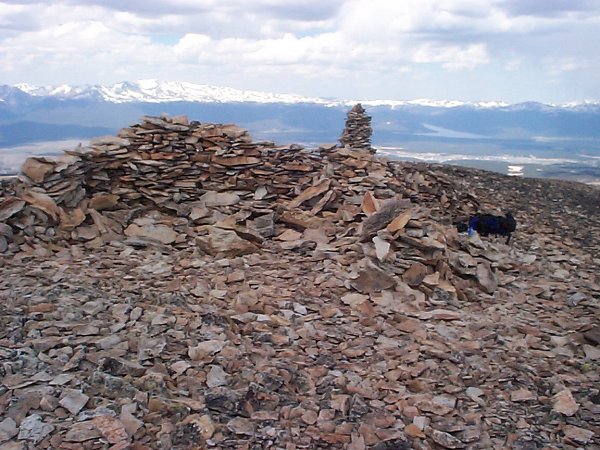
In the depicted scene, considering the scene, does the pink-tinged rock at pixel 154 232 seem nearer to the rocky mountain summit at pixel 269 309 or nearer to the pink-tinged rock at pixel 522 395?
the rocky mountain summit at pixel 269 309

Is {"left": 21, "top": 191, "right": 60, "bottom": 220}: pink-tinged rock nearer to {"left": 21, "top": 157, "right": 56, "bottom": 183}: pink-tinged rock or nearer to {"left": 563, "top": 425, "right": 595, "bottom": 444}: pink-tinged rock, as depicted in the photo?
{"left": 21, "top": 157, "right": 56, "bottom": 183}: pink-tinged rock

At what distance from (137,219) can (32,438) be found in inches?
237

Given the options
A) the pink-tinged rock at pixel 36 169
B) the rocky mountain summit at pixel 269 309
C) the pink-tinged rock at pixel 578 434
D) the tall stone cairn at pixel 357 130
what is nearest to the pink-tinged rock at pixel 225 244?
the rocky mountain summit at pixel 269 309

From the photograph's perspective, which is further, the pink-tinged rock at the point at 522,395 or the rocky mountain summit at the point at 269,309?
the pink-tinged rock at the point at 522,395

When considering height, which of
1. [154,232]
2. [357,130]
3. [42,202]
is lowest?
[154,232]

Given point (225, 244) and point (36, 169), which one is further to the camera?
point (36, 169)

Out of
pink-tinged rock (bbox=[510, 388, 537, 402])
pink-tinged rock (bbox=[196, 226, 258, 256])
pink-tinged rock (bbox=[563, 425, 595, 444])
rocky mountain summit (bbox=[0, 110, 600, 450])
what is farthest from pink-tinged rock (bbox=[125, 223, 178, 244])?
pink-tinged rock (bbox=[563, 425, 595, 444])

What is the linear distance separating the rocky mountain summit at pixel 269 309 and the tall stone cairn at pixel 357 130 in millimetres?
10327

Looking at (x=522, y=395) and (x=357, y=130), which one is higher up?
(x=357, y=130)

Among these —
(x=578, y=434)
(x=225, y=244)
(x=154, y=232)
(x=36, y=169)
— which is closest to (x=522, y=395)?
(x=578, y=434)

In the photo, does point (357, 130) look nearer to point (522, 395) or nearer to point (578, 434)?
point (522, 395)

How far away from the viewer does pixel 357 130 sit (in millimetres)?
22422

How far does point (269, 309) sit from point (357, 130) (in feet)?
54.8

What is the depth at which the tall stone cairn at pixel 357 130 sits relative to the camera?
22328 millimetres
